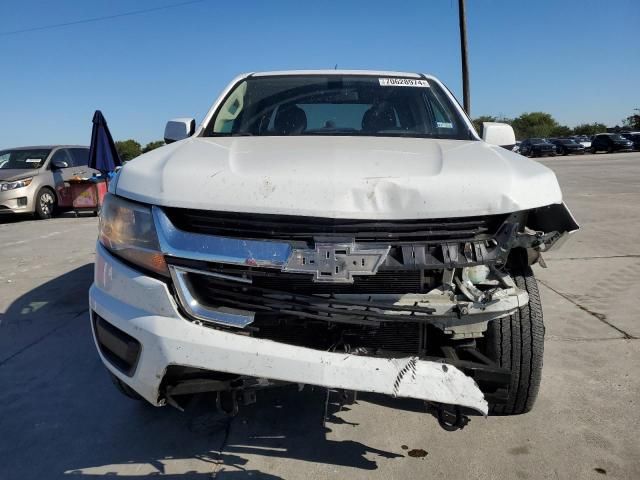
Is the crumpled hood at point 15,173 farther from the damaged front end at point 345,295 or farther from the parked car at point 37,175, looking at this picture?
the damaged front end at point 345,295

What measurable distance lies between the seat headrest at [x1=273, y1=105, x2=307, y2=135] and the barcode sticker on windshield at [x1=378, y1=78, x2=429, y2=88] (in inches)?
25.8

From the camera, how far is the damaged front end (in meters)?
1.91

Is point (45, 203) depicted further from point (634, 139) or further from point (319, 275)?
point (634, 139)

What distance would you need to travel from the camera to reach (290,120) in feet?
11.2

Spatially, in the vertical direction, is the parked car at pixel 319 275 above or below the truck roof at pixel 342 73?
below

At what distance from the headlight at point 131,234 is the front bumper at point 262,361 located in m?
0.08

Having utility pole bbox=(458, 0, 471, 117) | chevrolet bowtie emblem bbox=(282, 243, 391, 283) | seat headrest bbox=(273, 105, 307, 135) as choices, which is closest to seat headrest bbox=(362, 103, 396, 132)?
seat headrest bbox=(273, 105, 307, 135)

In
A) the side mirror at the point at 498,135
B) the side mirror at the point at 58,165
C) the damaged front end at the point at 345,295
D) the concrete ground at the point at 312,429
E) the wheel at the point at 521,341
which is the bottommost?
the concrete ground at the point at 312,429

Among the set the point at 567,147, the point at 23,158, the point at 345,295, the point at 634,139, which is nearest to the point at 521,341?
the point at 345,295

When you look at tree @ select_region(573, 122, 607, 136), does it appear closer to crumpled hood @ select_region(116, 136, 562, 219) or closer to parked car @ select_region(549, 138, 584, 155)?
parked car @ select_region(549, 138, 584, 155)

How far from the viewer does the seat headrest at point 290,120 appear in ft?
10.9

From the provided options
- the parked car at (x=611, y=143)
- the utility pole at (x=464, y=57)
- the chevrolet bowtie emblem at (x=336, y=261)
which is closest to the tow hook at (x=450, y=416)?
the chevrolet bowtie emblem at (x=336, y=261)

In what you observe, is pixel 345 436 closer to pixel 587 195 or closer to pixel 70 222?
pixel 70 222

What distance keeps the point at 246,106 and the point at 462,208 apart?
2078 mm
